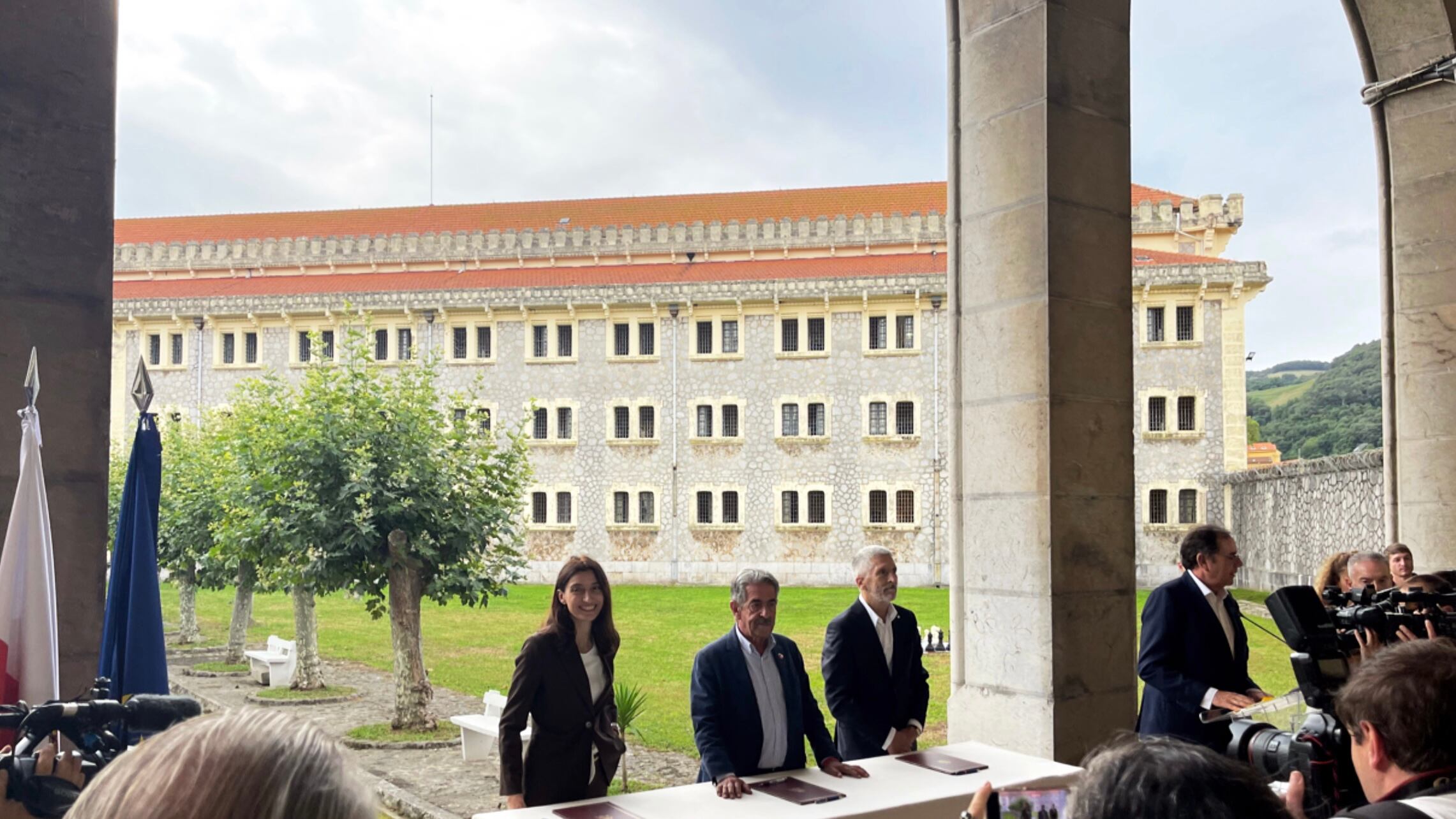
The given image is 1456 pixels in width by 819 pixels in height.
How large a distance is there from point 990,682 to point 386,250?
40808 millimetres

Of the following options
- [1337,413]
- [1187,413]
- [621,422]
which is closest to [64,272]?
[621,422]

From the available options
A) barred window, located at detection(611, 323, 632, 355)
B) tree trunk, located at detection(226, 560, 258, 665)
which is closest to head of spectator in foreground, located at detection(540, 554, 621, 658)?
tree trunk, located at detection(226, 560, 258, 665)

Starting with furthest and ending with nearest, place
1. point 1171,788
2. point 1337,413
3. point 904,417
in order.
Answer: point 1337,413 → point 904,417 → point 1171,788

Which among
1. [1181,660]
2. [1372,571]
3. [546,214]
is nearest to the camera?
[1181,660]

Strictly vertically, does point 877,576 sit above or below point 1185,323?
below

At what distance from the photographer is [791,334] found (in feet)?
115

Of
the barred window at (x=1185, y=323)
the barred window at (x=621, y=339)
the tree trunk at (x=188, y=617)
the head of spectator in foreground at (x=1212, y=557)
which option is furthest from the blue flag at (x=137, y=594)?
the barred window at (x=1185, y=323)

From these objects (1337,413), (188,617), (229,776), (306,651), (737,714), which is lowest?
(188,617)

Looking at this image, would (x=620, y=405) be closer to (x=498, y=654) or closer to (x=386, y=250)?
(x=386, y=250)

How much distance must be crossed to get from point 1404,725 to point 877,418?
3286 centimetres

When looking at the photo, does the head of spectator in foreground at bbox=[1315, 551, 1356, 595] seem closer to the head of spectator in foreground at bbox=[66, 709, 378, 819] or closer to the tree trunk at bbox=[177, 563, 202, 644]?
the head of spectator in foreground at bbox=[66, 709, 378, 819]

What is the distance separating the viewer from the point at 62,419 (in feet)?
9.69

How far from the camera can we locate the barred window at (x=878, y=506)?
34062 mm

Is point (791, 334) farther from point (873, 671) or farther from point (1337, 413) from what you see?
point (1337, 413)
